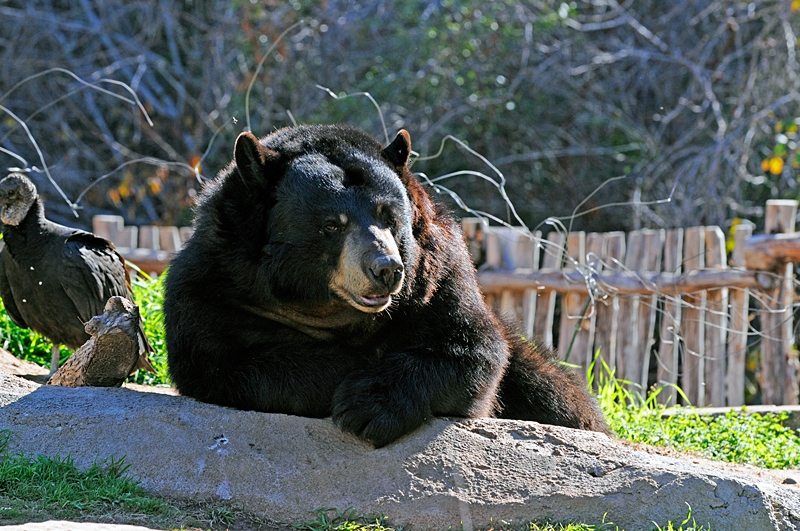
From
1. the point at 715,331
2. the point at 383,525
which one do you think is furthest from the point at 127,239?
the point at 383,525

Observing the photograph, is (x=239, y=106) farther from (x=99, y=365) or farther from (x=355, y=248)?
(x=355, y=248)

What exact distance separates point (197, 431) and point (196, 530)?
606 mm

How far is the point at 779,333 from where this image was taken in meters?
7.43

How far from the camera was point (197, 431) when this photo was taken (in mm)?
3602

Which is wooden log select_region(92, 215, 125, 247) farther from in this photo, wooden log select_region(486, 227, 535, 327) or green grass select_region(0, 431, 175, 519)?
green grass select_region(0, 431, 175, 519)

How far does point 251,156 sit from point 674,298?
4.31 meters

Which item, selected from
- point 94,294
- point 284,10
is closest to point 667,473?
point 94,294

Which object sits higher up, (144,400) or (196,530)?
(144,400)

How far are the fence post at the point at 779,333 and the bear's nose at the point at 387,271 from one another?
461cm

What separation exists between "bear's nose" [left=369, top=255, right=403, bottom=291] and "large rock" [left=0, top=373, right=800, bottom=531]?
0.64 meters

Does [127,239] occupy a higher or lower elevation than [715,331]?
higher

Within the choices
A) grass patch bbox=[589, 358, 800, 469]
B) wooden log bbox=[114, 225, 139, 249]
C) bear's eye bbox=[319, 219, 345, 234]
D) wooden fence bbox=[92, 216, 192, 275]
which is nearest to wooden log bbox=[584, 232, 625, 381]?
grass patch bbox=[589, 358, 800, 469]

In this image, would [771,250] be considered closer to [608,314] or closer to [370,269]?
[608,314]

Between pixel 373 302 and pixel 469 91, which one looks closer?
pixel 373 302
